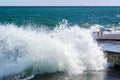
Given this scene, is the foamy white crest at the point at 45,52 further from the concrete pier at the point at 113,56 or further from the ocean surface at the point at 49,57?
the concrete pier at the point at 113,56

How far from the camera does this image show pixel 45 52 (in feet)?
56.5

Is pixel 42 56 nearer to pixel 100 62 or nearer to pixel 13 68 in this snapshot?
pixel 13 68

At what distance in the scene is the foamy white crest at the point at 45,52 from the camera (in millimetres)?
16797

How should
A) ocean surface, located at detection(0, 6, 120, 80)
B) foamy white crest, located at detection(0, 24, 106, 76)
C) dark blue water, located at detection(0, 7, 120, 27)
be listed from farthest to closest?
dark blue water, located at detection(0, 7, 120, 27) → foamy white crest, located at detection(0, 24, 106, 76) → ocean surface, located at detection(0, 6, 120, 80)

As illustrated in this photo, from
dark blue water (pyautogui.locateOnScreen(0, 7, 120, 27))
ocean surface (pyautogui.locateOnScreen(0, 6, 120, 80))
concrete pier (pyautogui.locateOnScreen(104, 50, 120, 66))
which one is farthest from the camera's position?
dark blue water (pyautogui.locateOnScreen(0, 7, 120, 27))

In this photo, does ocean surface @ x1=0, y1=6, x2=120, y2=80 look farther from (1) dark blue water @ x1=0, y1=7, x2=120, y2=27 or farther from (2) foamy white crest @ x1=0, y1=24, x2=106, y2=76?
(1) dark blue water @ x1=0, y1=7, x2=120, y2=27

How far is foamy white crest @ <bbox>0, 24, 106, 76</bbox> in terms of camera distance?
55.1 ft

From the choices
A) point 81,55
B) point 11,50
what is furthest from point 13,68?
point 81,55

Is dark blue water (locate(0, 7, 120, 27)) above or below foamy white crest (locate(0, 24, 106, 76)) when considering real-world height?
above

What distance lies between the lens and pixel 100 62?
1880 centimetres

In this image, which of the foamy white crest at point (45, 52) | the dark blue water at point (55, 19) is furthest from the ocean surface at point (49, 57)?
the dark blue water at point (55, 19)

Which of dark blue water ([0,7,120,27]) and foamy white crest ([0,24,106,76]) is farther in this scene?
dark blue water ([0,7,120,27])

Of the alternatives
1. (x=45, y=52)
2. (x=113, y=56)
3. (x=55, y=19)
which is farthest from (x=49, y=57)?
(x=55, y=19)

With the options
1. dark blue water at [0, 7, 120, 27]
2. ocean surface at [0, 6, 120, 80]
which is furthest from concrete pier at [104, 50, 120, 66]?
dark blue water at [0, 7, 120, 27]
